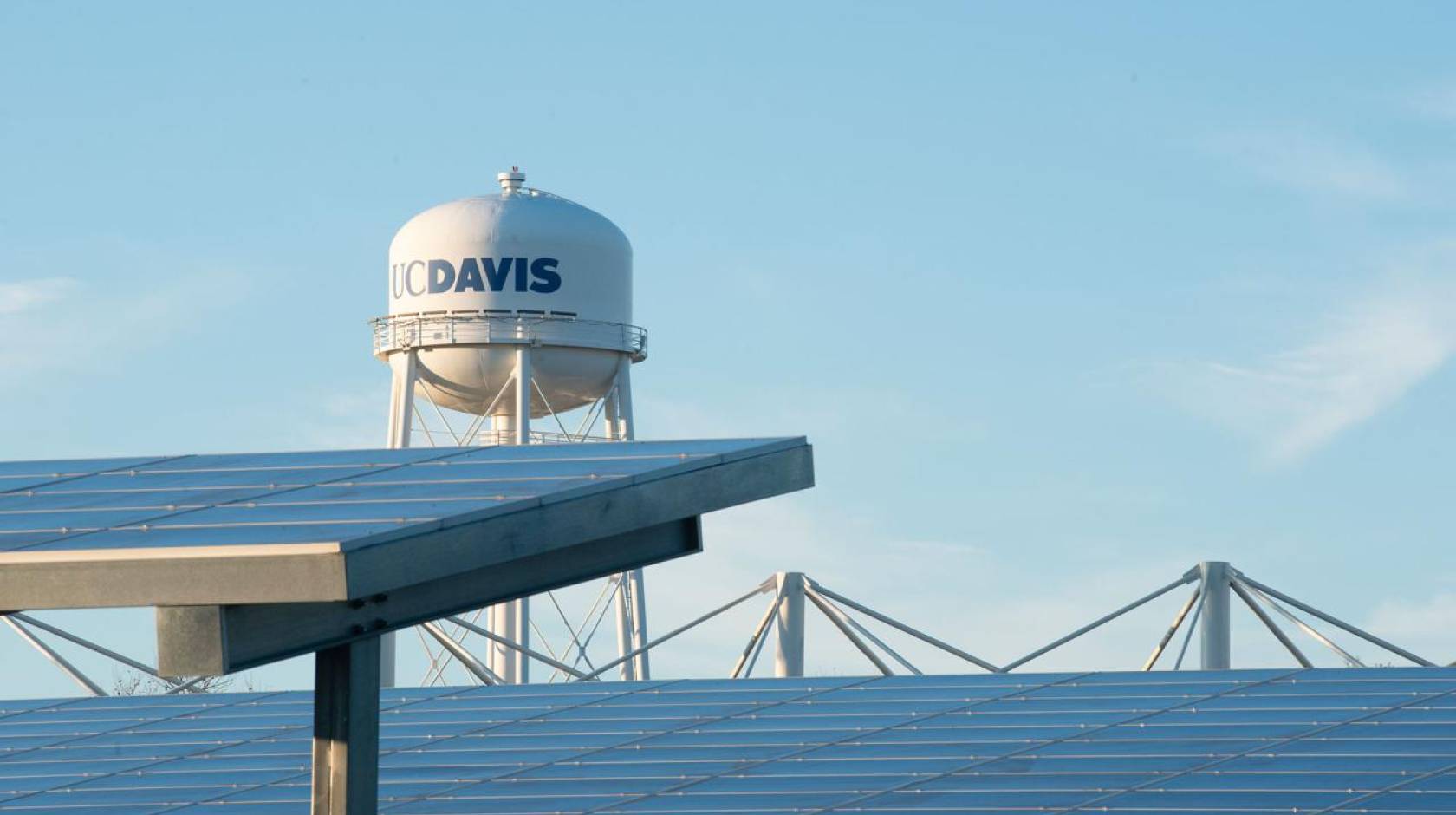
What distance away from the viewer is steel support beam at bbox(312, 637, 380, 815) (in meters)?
15.1

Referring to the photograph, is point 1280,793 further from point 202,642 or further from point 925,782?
point 202,642

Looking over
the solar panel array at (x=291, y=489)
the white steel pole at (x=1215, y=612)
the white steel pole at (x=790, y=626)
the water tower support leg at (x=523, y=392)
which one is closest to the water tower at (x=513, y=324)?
the water tower support leg at (x=523, y=392)

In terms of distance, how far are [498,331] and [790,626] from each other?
720 inches

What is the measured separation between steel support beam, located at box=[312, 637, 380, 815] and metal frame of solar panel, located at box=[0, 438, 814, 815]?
11 millimetres

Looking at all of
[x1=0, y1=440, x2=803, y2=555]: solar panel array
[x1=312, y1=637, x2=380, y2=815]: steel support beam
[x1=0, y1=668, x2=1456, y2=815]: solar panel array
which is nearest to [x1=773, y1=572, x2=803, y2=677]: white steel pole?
[x1=0, y1=668, x2=1456, y2=815]: solar panel array

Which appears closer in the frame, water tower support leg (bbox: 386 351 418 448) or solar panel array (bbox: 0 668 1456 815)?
solar panel array (bbox: 0 668 1456 815)

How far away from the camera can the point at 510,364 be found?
47781mm

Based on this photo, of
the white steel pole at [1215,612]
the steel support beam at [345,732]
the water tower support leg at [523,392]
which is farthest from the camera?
the water tower support leg at [523,392]

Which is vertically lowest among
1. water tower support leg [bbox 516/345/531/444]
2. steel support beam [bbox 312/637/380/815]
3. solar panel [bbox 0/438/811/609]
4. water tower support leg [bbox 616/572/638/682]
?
steel support beam [bbox 312/637/380/815]

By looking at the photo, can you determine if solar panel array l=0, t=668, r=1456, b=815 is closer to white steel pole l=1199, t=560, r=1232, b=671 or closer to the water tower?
white steel pole l=1199, t=560, r=1232, b=671

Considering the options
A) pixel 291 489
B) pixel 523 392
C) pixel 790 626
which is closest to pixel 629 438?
pixel 523 392

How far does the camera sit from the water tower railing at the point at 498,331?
156 feet

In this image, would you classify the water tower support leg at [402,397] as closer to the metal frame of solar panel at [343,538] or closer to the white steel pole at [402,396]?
the white steel pole at [402,396]

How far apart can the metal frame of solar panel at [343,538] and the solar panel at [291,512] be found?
0.05 ft
